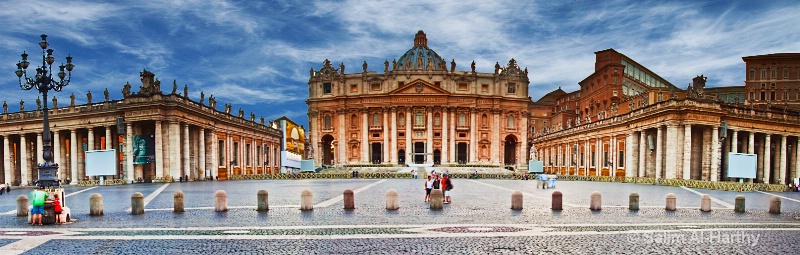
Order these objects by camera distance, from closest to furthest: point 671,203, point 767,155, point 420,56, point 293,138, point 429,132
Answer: point 671,203 → point 767,155 → point 293,138 → point 429,132 → point 420,56

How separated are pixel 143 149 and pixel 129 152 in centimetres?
209

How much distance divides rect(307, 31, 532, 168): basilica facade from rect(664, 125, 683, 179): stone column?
40354 mm

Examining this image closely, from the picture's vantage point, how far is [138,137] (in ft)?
147

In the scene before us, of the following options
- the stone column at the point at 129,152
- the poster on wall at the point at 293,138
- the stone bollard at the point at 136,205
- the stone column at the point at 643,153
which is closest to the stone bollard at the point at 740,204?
the stone bollard at the point at 136,205

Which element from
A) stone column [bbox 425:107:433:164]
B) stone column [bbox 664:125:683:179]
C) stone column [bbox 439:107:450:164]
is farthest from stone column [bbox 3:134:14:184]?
stone column [bbox 664:125:683:179]

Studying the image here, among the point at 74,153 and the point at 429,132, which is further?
the point at 429,132

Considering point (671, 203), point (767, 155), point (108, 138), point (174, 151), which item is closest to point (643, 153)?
point (767, 155)

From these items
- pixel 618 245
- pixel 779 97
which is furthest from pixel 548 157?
pixel 618 245

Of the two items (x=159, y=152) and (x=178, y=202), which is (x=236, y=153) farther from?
(x=178, y=202)

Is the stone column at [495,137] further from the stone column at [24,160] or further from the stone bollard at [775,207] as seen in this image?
the stone bollard at [775,207]

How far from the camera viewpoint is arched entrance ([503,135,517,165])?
304 feet

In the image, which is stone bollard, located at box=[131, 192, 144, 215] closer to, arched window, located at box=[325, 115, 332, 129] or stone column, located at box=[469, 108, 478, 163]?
stone column, located at box=[469, 108, 478, 163]

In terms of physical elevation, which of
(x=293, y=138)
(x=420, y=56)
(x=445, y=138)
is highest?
(x=420, y=56)

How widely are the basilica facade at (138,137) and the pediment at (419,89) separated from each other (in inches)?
1114
